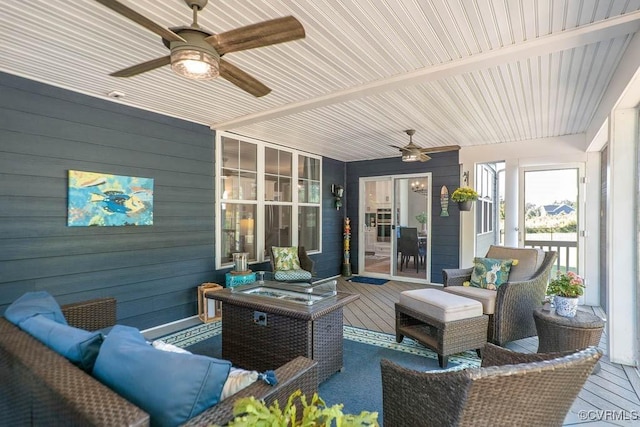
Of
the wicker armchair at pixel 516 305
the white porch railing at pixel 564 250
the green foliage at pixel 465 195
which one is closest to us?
the wicker armchair at pixel 516 305

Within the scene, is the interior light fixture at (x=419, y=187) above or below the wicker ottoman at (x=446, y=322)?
above

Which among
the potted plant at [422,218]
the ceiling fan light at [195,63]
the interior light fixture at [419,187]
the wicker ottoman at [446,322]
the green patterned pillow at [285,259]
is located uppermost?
the ceiling fan light at [195,63]

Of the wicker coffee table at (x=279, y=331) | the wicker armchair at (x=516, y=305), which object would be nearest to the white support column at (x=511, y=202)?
the wicker armchair at (x=516, y=305)

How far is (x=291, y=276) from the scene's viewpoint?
4.64 metres

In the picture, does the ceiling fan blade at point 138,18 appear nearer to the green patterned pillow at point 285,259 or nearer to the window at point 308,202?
the green patterned pillow at point 285,259

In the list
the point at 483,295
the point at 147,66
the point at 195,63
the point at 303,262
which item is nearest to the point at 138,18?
the point at 195,63

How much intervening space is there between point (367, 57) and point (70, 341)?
254cm

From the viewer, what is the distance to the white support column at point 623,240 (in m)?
2.75

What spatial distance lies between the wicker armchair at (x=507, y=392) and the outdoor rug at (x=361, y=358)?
1.06 meters

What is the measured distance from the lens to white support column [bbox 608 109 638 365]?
275cm

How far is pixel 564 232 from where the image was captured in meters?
5.14

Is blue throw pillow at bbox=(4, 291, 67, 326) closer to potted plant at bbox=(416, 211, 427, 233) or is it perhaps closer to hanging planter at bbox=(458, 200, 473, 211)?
hanging planter at bbox=(458, 200, 473, 211)

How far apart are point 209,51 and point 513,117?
12.9ft

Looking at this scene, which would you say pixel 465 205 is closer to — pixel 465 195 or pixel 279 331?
pixel 465 195
